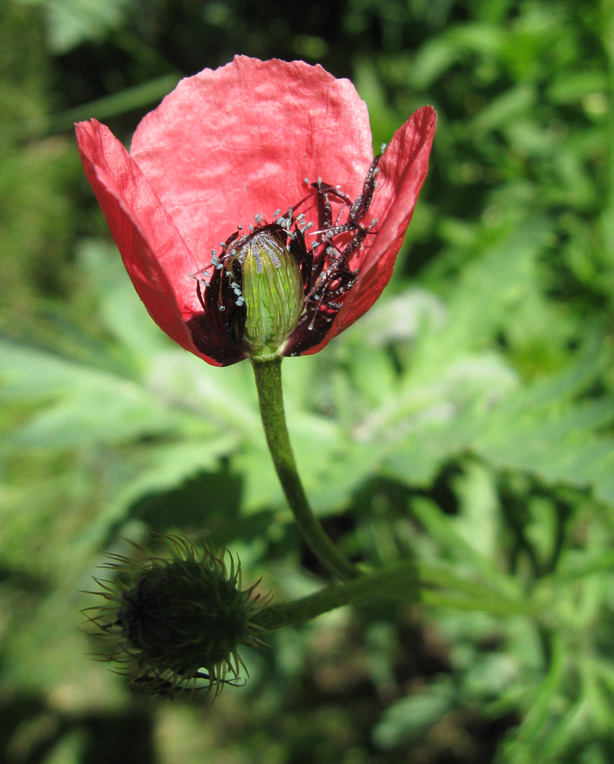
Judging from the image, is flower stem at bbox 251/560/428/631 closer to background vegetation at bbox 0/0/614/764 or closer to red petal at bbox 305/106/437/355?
background vegetation at bbox 0/0/614/764

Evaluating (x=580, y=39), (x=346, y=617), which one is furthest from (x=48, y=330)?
(x=580, y=39)

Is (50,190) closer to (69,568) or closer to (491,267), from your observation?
(69,568)

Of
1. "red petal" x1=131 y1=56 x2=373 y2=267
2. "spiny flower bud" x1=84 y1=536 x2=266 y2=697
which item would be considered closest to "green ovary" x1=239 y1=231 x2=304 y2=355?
"red petal" x1=131 y1=56 x2=373 y2=267

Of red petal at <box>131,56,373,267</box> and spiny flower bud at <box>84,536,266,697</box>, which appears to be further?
red petal at <box>131,56,373,267</box>

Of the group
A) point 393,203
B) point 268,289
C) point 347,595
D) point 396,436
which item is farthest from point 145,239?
Result: point 396,436

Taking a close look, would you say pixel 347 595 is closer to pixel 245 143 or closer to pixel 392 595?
pixel 392 595

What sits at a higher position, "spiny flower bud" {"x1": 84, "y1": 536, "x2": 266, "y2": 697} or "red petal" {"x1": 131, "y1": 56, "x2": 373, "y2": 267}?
"red petal" {"x1": 131, "y1": 56, "x2": 373, "y2": 267}
